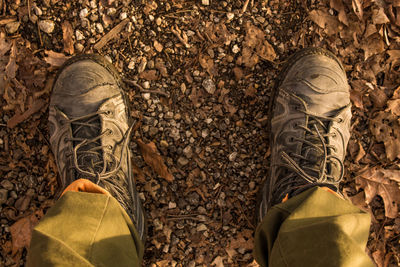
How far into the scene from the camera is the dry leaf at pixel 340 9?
2.72 meters

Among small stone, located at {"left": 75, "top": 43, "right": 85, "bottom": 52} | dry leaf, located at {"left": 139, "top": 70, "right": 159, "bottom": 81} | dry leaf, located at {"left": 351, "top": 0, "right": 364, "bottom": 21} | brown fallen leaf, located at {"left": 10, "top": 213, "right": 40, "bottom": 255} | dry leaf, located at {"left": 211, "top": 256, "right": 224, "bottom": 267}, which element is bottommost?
dry leaf, located at {"left": 211, "top": 256, "right": 224, "bottom": 267}

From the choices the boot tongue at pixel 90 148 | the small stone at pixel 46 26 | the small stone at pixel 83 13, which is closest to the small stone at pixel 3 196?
the boot tongue at pixel 90 148

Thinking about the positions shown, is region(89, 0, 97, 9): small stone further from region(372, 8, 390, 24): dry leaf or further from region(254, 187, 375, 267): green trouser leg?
region(372, 8, 390, 24): dry leaf

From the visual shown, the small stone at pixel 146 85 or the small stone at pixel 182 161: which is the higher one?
the small stone at pixel 146 85

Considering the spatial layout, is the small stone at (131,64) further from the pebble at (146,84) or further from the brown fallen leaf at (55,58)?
the brown fallen leaf at (55,58)

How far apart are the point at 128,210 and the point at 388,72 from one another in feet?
8.50

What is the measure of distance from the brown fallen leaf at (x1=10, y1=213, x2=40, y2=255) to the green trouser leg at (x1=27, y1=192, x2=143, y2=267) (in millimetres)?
1144

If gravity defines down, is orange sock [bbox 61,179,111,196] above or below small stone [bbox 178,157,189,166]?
above

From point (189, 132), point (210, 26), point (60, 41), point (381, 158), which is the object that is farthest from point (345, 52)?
point (60, 41)

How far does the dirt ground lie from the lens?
2611mm

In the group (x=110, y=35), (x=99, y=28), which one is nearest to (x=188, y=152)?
(x=110, y=35)

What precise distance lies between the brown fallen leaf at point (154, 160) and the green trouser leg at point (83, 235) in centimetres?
85

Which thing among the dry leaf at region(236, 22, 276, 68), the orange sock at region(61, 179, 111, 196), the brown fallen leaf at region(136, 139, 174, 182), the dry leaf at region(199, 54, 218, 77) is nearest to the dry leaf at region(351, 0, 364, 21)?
the dry leaf at region(236, 22, 276, 68)

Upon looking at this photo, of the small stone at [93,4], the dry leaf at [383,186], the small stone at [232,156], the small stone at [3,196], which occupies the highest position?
the small stone at [93,4]
